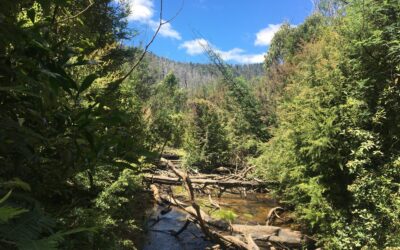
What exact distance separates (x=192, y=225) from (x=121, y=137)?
10.4 m

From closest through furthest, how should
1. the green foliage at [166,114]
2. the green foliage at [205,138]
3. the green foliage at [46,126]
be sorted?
the green foliage at [46,126], the green foliage at [166,114], the green foliage at [205,138]

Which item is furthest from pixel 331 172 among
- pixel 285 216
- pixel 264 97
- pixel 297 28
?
pixel 297 28

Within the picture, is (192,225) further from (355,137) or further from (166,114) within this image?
(166,114)

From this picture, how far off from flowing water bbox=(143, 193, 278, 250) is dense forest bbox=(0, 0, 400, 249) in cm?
76

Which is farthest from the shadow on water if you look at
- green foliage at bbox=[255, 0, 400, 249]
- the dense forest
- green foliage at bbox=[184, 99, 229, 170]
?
green foliage at bbox=[184, 99, 229, 170]

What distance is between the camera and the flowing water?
31.9 ft

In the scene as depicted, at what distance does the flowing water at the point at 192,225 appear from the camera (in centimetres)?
973

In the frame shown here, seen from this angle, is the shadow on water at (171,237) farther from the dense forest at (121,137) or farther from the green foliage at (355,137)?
the green foliage at (355,137)

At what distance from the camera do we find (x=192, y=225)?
11555 mm

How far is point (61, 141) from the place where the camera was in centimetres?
148

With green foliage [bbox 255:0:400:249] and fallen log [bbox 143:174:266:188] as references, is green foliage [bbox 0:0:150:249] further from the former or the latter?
fallen log [bbox 143:174:266:188]

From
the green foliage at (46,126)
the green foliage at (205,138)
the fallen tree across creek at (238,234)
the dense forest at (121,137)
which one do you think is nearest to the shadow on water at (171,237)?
the fallen tree across creek at (238,234)

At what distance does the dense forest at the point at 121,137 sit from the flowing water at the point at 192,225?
0.76 m

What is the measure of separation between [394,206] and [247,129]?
1536 cm
